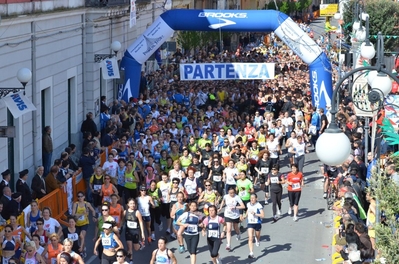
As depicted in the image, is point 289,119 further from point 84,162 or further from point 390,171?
point 390,171

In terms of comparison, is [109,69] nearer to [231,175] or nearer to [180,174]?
[231,175]

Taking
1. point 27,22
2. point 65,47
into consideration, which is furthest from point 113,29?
point 27,22

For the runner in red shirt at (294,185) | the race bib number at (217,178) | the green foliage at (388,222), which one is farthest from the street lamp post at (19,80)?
the green foliage at (388,222)

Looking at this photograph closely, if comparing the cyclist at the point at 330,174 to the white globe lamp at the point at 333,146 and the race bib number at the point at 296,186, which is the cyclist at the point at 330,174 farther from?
the white globe lamp at the point at 333,146

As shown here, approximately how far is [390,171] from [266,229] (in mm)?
3942

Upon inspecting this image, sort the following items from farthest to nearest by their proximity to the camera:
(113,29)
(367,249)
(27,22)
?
(113,29) < (27,22) < (367,249)

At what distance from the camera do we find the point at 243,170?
838 inches

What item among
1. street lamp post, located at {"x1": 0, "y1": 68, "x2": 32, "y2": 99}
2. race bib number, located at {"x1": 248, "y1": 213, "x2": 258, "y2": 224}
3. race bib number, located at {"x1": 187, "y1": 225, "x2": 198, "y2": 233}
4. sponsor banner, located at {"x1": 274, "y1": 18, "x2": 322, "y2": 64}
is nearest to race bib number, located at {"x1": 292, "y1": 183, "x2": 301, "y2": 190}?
race bib number, located at {"x1": 248, "y1": 213, "x2": 258, "y2": 224}

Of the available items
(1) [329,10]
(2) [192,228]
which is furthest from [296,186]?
(1) [329,10]

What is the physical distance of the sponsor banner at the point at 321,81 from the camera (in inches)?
1166

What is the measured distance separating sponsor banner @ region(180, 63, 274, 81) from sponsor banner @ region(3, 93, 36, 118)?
34.1ft

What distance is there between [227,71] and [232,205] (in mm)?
11838

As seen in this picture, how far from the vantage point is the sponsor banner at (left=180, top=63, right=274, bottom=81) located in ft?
98.9

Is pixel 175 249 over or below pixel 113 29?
below
